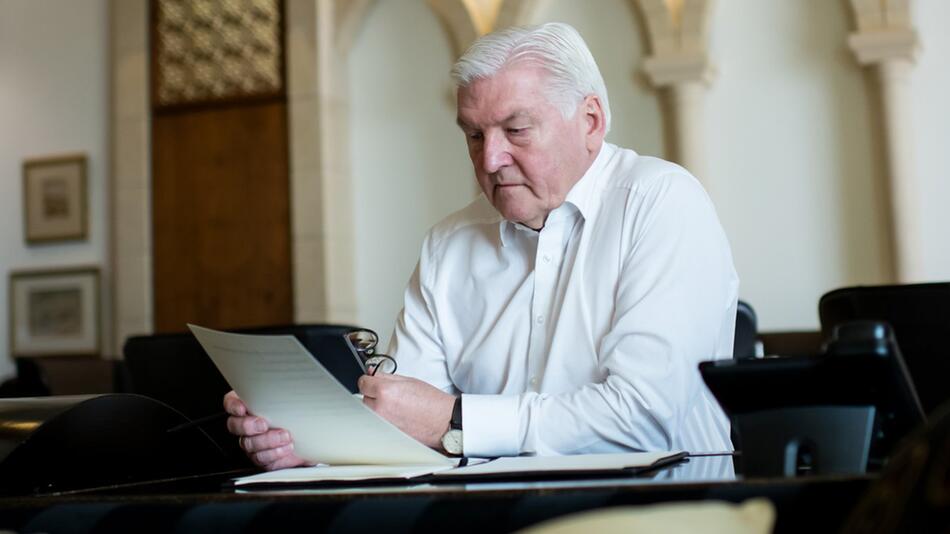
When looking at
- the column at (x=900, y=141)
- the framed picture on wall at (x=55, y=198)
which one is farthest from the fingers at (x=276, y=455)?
the framed picture on wall at (x=55, y=198)

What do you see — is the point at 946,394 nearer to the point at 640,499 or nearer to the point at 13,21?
the point at 640,499

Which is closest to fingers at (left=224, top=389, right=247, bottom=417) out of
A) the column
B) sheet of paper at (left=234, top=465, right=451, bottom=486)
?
sheet of paper at (left=234, top=465, right=451, bottom=486)

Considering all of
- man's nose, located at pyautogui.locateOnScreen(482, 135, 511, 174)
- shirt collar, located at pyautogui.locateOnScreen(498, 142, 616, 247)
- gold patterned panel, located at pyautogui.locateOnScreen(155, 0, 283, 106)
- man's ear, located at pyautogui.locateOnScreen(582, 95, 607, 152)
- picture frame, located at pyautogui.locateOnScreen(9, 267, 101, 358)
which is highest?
gold patterned panel, located at pyautogui.locateOnScreen(155, 0, 283, 106)

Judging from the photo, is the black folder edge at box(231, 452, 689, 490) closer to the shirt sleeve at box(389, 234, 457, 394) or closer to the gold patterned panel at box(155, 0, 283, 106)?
the shirt sleeve at box(389, 234, 457, 394)

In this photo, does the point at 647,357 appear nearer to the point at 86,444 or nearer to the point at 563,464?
the point at 563,464

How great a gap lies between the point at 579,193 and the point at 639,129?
16.2 feet

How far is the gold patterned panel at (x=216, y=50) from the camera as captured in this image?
309 inches

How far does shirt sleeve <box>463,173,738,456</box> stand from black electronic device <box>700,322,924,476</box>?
689mm

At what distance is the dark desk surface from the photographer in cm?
105

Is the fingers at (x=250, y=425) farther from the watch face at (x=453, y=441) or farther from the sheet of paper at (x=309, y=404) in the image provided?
the watch face at (x=453, y=441)

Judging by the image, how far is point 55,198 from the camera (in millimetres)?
8453

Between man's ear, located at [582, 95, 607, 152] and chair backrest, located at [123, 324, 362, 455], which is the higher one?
man's ear, located at [582, 95, 607, 152]

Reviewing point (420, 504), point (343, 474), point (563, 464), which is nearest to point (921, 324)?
point (563, 464)

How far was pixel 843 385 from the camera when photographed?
1.20 m
